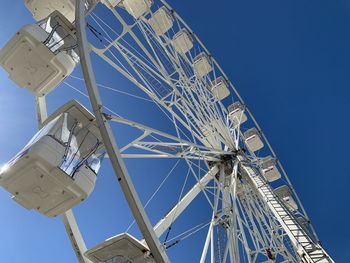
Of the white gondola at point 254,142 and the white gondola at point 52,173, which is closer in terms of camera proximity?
the white gondola at point 52,173

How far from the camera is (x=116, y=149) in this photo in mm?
4488

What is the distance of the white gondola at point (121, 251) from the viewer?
4.60 meters

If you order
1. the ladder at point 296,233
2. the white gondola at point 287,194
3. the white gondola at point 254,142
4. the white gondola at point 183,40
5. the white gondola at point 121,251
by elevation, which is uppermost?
the white gondola at point 183,40

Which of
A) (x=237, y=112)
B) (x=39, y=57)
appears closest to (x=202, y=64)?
(x=237, y=112)

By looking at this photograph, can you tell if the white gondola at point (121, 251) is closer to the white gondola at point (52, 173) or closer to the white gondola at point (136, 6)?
the white gondola at point (52, 173)

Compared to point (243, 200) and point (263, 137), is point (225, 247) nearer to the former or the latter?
point (243, 200)

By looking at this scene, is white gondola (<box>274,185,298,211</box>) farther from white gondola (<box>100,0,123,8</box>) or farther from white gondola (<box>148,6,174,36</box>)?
white gondola (<box>100,0,123,8</box>)

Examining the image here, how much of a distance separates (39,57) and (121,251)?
2.93 m

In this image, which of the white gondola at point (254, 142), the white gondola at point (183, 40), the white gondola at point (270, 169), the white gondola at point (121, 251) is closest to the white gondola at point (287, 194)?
the white gondola at point (270, 169)

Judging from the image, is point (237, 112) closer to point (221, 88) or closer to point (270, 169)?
point (221, 88)

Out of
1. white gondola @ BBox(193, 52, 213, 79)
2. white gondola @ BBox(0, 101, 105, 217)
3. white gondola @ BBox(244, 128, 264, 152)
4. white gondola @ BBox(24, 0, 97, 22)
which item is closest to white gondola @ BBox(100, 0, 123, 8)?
white gondola @ BBox(24, 0, 97, 22)

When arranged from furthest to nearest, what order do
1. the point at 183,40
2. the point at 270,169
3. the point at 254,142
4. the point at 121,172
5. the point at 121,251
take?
the point at 254,142, the point at 270,169, the point at 183,40, the point at 121,251, the point at 121,172

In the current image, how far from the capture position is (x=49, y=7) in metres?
7.38

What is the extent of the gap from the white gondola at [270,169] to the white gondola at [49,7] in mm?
9529
